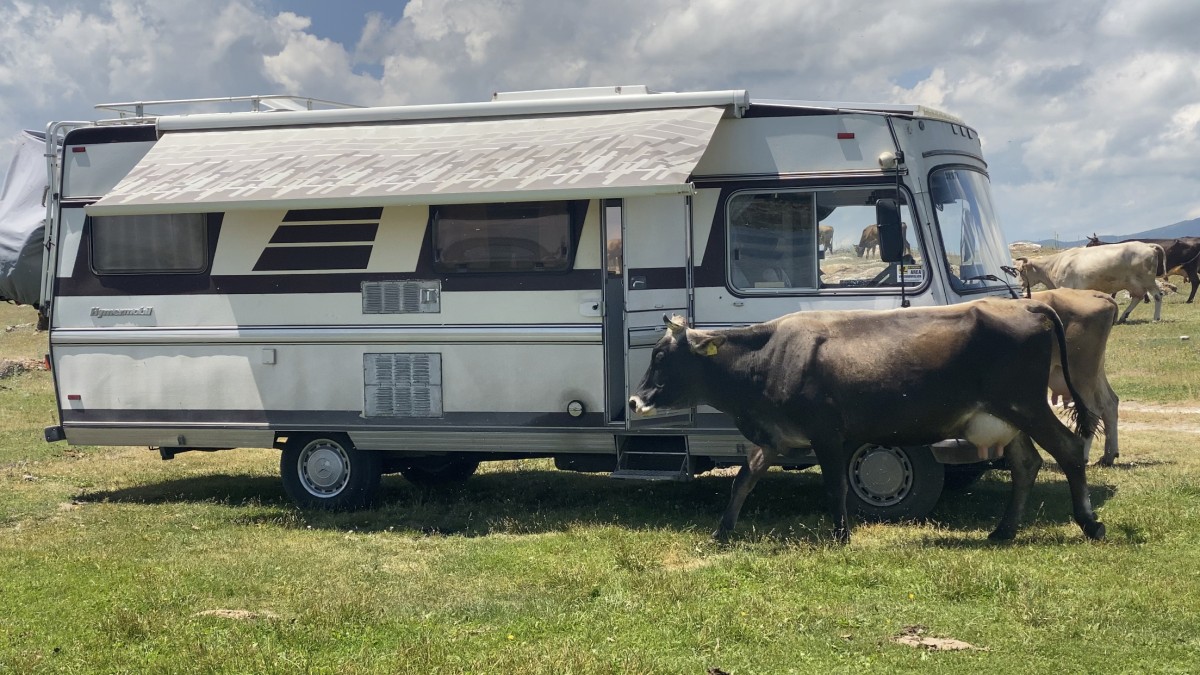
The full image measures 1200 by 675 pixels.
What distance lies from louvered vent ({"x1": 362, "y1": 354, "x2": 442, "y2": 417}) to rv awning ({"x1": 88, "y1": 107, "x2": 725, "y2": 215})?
58.3 inches

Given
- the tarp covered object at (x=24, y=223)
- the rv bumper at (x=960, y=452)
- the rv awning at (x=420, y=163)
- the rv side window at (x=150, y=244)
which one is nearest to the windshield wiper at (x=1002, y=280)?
the rv bumper at (x=960, y=452)

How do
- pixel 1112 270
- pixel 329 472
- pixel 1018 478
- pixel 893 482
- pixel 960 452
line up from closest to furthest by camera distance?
pixel 1018 478
pixel 960 452
pixel 893 482
pixel 329 472
pixel 1112 270

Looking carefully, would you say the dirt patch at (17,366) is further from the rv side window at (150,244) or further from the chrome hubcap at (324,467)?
the chrome hubcap at (324,467)

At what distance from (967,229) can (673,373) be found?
9.31 ft

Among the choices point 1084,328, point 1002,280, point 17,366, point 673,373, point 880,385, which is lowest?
point 880,385

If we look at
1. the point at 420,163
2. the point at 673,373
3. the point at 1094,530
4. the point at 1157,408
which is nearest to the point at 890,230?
the point at 673,373

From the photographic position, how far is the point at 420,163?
1042cm

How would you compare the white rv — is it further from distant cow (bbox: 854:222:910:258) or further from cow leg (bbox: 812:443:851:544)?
cow leg (bbox: 812:443:851:544)

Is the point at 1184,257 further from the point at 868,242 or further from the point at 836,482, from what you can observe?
the point at 836,482

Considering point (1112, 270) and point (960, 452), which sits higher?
point (1112, 270)

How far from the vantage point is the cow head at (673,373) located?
9.47m

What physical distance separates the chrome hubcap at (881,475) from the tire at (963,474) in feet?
2.07

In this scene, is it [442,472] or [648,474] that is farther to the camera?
[442,472]

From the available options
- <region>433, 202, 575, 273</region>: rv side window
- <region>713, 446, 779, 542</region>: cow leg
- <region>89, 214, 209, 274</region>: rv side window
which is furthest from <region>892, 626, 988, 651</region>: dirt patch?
<region>89, 214, 209, 274</region>: rv side window
